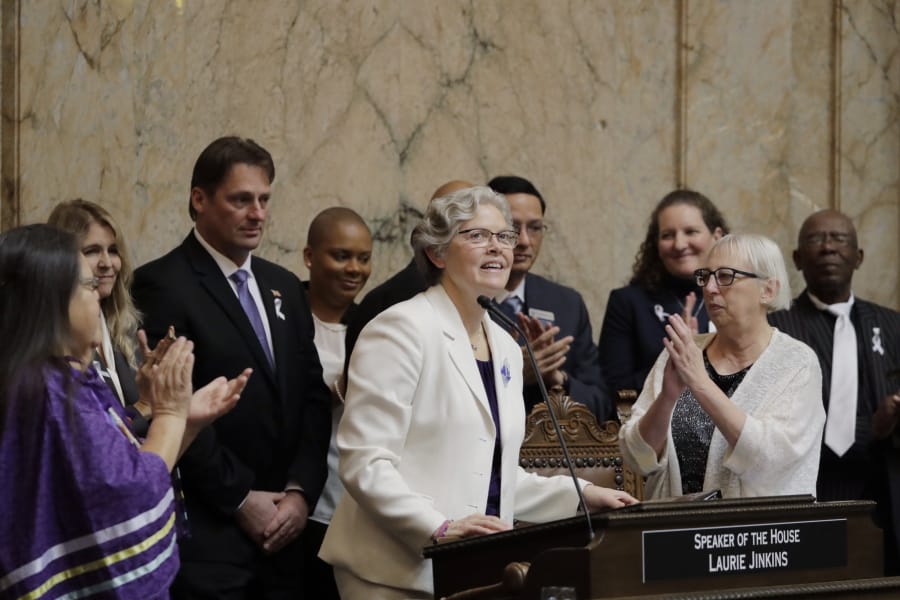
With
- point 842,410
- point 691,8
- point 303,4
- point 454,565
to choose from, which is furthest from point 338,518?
point 691,8

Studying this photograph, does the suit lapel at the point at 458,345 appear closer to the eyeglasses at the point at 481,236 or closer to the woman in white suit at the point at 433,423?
the woman in white suit at the point at 433,423

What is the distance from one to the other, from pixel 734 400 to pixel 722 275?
439mm

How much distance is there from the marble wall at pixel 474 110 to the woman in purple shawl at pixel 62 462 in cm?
274

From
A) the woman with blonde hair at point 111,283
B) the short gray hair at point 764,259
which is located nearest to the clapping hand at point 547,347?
the short gray hair at point 764,259

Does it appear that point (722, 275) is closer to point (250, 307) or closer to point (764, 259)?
point (764, 259)

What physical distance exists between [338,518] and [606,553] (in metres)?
1.23

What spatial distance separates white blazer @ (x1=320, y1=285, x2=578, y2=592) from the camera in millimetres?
4164

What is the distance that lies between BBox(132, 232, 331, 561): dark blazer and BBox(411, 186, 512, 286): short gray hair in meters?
0.83

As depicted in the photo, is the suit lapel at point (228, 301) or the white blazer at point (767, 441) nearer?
the white blazer at point (767, 441)

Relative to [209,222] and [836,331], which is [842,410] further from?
[209,222]

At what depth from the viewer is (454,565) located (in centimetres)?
383

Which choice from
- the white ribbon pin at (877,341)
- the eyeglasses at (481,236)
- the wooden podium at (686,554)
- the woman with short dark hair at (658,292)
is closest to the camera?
the wooden podium at (686,554)

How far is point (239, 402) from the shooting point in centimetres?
506

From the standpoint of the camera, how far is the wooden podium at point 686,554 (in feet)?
11.3
